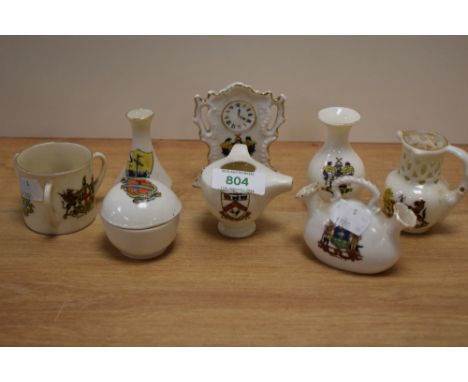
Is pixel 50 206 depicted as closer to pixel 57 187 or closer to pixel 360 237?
pixel 57 187

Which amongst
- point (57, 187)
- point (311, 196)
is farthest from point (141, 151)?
point (311, 196)

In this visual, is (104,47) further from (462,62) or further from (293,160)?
(462,62)

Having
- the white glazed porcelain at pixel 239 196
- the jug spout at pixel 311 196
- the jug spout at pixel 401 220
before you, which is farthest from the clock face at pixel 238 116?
the jug spout at pixel 401 220

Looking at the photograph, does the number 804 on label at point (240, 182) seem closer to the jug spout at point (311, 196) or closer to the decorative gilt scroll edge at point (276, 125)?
the jug spout at point (311, 196)

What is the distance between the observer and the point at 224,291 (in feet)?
3.87

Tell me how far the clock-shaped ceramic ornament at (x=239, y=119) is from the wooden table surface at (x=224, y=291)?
0.58 ft

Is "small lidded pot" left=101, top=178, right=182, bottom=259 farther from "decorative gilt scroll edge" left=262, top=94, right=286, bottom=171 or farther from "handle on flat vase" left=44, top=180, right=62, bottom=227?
"decorative gilt scroll edge" left=262, top=94, right=286, bottom=171

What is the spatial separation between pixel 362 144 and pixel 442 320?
0.85m

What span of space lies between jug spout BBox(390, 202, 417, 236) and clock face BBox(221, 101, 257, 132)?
448 mm

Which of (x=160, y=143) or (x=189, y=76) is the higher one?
(x=189, y=76)

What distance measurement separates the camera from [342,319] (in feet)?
3.63

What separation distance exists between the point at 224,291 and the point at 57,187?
45 cm

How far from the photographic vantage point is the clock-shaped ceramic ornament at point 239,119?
1435 millimetres
